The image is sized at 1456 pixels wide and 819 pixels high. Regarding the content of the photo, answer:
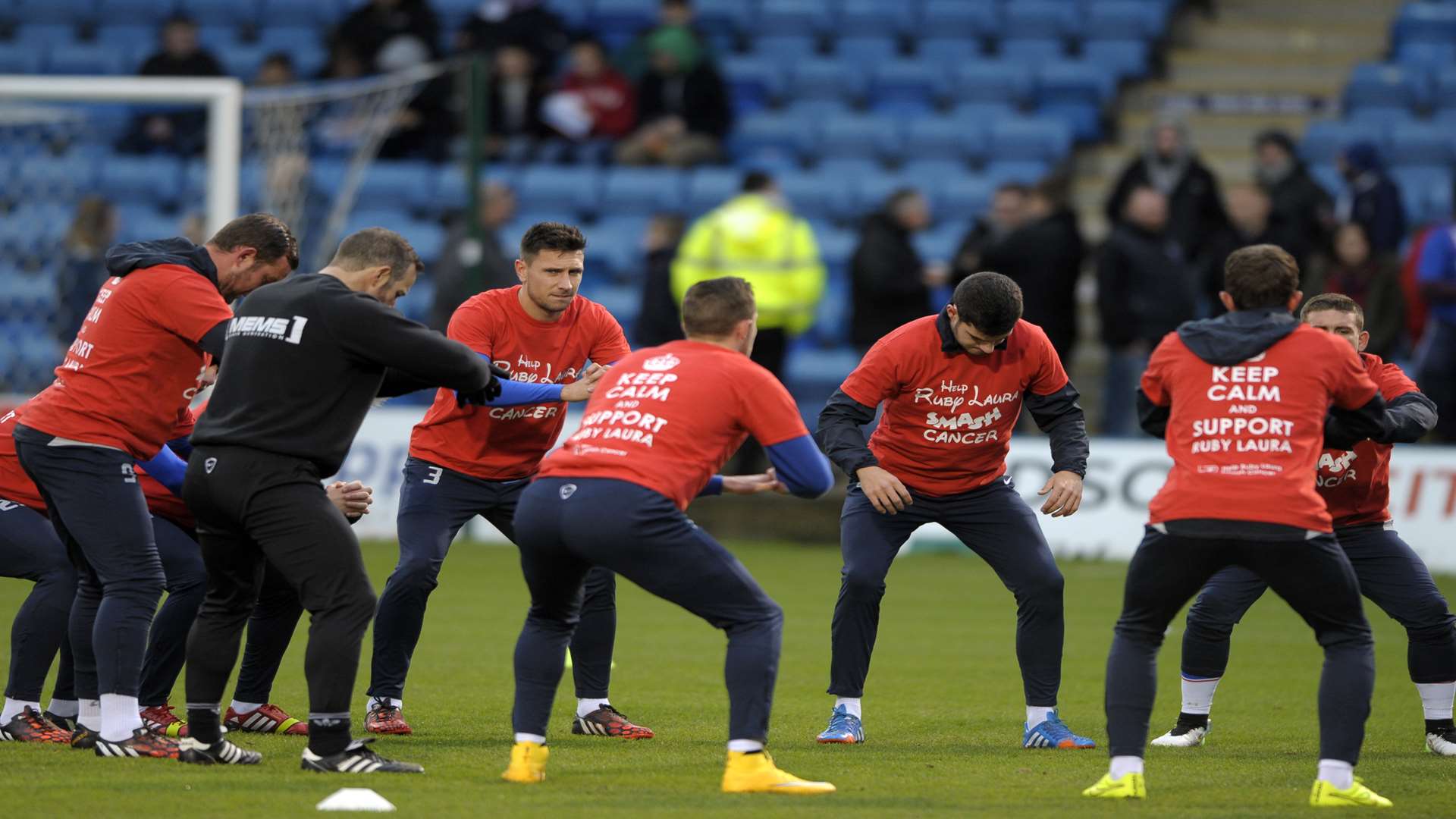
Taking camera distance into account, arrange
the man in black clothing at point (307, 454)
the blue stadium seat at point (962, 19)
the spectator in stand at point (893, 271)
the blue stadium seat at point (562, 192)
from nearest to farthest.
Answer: the man in black clothing at point (307, 454) → the spectator in stand at point (893, 271) → the blue stadium seat at point (562, 192) → the blue stadium seat at point (962, 19)

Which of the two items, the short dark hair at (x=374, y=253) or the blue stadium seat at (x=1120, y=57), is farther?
the blue stadium seat at (x=1120, y=57)

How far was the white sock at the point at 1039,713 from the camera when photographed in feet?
26.5

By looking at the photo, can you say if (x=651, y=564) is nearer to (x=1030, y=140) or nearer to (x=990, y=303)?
(x=990, y=303)

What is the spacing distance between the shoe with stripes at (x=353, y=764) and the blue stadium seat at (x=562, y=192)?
13.6 metres

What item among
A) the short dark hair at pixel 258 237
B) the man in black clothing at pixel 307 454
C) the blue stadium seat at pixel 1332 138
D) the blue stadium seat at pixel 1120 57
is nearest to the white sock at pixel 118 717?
the man in black clothing at pixel 307 454

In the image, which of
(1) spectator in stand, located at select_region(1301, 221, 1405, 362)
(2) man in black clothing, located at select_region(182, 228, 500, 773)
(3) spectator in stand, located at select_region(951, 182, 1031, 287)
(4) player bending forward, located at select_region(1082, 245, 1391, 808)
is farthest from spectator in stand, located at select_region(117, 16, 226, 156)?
(4) player bending forward, located at select_region(1082, 245, 1391, 808)

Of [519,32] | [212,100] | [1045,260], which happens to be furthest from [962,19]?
[212,100]

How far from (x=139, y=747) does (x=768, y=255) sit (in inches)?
364

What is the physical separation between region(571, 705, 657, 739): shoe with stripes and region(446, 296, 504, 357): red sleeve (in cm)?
167

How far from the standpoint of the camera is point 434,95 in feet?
66.0

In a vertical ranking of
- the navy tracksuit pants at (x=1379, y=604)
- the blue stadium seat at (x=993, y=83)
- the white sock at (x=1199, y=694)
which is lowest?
the white sock at (x=1199, y=694)

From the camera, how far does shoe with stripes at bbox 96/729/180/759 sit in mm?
7172

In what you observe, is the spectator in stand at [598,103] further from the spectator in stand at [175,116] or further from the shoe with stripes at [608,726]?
the shoe with stripes at [608,726]

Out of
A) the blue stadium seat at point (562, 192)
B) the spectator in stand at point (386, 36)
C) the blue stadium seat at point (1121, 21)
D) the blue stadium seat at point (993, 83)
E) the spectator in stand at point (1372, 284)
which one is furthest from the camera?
the blue stadium seat at point (1121, 21)
